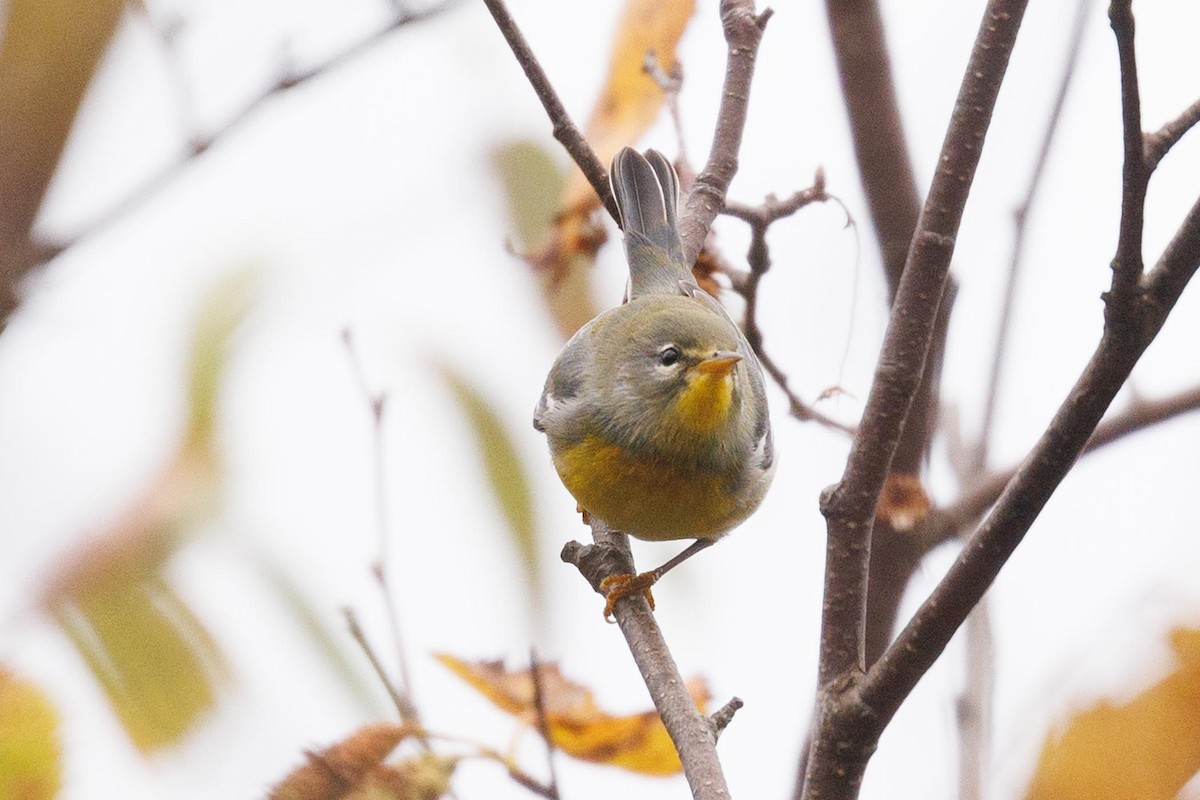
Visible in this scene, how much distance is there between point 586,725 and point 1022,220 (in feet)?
4.29

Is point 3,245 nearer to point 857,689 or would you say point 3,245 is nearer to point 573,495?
point 857,689

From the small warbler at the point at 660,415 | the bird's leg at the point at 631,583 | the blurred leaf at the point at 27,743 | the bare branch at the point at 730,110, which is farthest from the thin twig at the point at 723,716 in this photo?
the bare branch at the point at 730,110

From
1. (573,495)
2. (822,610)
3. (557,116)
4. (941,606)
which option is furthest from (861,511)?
(573,495)

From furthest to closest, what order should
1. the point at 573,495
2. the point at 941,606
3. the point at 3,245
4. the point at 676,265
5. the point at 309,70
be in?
the point at 676,265 < the point at 573,495 < the point at 309,70 < the point at 941,606 < the point at 3,245

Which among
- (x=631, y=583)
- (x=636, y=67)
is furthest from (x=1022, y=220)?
(x=631, y=583)

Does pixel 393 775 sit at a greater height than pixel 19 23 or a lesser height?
lesser

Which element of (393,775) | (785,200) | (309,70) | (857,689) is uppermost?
(309,70)

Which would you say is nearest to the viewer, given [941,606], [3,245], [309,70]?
[3,245]

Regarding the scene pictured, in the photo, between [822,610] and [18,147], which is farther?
[822,610]

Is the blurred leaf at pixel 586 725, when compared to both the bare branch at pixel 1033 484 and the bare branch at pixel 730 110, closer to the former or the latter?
the bare branch at pixel 1033 484

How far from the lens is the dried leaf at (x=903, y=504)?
2555mm

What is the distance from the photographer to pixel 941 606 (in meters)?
1.52

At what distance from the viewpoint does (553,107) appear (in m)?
2.72

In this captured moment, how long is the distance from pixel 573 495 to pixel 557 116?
1229mm
